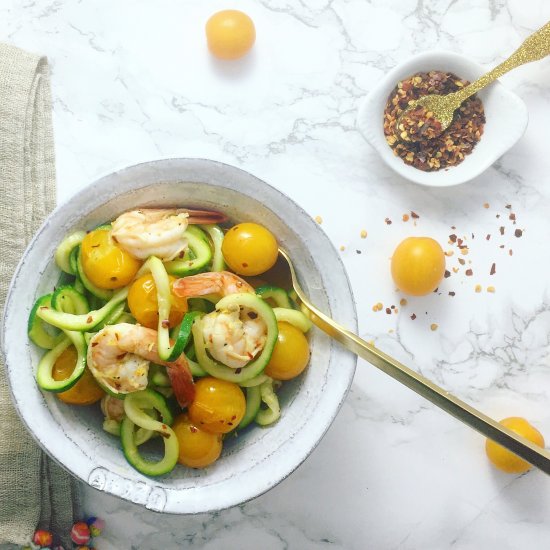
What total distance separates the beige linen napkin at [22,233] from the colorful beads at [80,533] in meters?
0.02

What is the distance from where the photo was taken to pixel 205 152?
1.59 meters

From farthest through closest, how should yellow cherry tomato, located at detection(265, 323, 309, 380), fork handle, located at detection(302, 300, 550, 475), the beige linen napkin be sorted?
the beige linen napkin < yellow cherry tomato, located at detection(265, 323, 309, 380) < fork handle, located at detection(302, 300, 550, 475)

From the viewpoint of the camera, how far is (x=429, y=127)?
1601mm

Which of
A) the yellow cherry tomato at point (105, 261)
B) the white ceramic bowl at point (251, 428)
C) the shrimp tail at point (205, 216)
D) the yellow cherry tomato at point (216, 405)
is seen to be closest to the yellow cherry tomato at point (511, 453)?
the white ceramic bowl at point (251, 428)

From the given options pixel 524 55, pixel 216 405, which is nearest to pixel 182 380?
pixel 216 405

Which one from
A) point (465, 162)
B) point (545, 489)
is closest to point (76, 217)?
point (465, 162)

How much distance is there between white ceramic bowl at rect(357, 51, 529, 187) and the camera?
5.12 feet

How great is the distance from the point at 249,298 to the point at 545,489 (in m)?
0.88

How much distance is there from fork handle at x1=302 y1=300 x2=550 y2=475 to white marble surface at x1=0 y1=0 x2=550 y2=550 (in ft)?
1.02

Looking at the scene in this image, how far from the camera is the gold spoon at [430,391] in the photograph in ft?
3.91

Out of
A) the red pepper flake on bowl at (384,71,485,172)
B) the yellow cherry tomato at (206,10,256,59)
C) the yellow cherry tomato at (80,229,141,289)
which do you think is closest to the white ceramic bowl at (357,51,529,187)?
the red pepper flake on bowl at (384,71,485,172)

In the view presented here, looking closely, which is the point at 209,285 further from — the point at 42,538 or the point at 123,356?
the point at 42,538

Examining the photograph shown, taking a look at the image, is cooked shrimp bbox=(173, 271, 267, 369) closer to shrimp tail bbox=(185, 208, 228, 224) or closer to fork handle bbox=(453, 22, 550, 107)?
shrimp tail bbox=(185, 208, 228, 224)

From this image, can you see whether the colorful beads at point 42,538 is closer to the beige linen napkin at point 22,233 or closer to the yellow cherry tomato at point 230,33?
the beige linen napkin at point 22,233
